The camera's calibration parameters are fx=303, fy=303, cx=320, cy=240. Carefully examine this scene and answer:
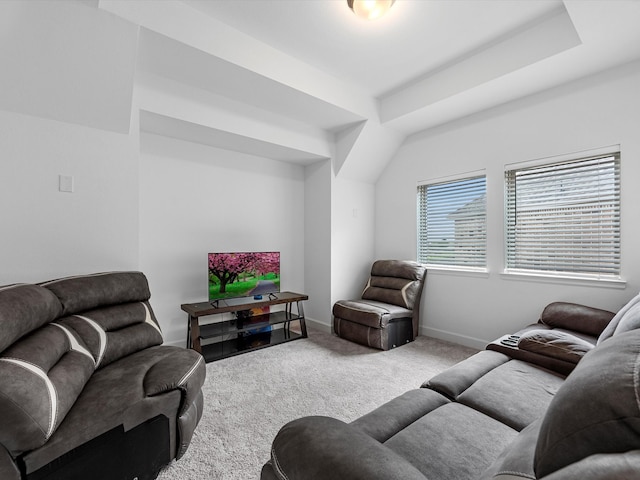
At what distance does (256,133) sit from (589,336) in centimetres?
352

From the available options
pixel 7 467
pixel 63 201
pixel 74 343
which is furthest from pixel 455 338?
pixel 63 201

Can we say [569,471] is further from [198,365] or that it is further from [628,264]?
[628,264]

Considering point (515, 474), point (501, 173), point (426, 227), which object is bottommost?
point (515, 474)

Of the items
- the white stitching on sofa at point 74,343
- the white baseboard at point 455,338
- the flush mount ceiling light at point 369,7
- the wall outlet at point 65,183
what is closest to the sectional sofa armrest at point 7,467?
the white stitching on sofa at point 74,343

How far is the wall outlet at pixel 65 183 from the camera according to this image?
2383mm

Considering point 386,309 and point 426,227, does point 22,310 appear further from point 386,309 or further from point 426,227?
point 426,227

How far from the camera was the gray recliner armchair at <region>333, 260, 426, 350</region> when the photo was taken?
340 cm

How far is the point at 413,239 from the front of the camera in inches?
162

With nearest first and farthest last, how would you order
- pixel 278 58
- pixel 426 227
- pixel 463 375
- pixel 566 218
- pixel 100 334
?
pixel 463 375 < pixel 100 334 < pixel 278 58 < pixel 566 218 < pixel 426 227

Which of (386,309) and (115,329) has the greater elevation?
(115,329)

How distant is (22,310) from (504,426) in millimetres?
2217

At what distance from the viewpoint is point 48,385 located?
4.24 ft

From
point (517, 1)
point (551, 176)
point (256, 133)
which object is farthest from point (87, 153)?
point (551, 176)

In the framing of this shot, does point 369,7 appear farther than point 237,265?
No
